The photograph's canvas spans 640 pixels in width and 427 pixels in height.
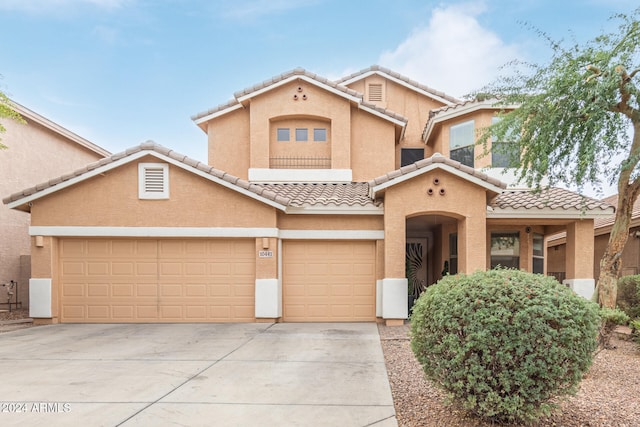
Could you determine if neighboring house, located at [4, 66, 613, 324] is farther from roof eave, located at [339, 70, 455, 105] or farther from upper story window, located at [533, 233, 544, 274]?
roof eave, located at [339, 70, 455, 105]

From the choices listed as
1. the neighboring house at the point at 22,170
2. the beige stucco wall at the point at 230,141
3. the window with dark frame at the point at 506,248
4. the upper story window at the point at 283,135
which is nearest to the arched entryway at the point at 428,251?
the window with dark frame at the point at 506,248

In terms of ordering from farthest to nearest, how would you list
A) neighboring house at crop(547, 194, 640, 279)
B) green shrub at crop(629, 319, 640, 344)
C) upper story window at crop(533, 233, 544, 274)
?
upper story window at crop(533, 233, 544, 274)
neighboring house at crop(547, 194, 640, 279)
green shrub at crop(629, 319, 640, 344)

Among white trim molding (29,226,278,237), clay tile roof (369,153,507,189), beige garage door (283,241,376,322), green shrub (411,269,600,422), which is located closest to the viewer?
green shrub (411,269,600,422)

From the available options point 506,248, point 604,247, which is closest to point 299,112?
point 506,248

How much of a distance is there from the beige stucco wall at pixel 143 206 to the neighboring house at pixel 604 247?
37.7 ft

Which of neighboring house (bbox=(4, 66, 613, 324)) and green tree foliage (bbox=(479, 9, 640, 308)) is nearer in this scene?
green tree foliage (bbox=(479, 9, 640, 308))

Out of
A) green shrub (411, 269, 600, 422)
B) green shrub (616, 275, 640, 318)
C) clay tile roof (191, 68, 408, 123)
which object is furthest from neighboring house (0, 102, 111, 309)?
green shrub (616, 275, 640, 318)

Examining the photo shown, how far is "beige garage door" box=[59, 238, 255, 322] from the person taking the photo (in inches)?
422

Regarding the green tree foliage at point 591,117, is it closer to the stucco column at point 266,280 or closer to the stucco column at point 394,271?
the stucco column at point 394,271

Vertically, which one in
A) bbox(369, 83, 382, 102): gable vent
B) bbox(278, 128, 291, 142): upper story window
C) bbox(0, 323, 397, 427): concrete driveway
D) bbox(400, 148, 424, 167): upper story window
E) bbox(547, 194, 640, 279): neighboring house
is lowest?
bbox(0, 323, 397, 427): concrete driveway

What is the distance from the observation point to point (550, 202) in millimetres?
10797

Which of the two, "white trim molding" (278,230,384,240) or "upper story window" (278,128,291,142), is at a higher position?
"upper story window" (278,128,291,142)

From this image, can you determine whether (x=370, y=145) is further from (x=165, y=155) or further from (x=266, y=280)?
(x=165, y=155)

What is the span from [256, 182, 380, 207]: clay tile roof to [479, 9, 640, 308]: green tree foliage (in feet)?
14.4
